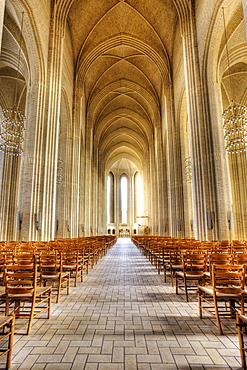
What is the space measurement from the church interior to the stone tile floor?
20 millimetres

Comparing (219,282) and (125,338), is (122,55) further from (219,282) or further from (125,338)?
(125,338)

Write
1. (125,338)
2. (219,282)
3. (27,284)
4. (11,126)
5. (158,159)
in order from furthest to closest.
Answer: (158,159) → (11,126) → (27,284) → (219,282) → (125,338)

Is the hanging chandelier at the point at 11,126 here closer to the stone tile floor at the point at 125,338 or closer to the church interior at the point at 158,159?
the church interior at the point at 158,159

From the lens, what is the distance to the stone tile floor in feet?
7.90

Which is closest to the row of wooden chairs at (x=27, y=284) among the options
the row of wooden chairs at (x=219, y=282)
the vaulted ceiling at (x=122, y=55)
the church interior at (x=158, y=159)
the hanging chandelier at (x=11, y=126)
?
the church interior at (x=158, y=159)

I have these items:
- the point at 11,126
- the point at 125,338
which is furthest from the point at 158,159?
the point at 125,338

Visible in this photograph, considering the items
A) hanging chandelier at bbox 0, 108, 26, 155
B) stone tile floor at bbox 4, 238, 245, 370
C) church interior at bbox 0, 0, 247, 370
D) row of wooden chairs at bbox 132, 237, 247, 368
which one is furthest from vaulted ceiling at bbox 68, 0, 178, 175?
stone tile floor at bbox 4, 238, 245, 370

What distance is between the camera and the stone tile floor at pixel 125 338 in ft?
7.90

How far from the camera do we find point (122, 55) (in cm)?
2170

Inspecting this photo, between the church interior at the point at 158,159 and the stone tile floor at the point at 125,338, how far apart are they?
0.07 feet

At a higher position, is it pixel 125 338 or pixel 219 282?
pixel 219 282

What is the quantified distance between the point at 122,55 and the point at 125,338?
23.4 m

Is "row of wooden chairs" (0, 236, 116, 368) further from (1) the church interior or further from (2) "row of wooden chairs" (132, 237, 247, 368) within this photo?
(2) "row of wooden chairs" (132, 237, 247, 368)

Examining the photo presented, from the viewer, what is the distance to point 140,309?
4.09 metres
